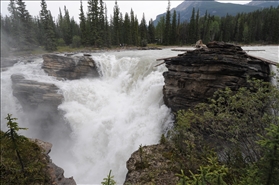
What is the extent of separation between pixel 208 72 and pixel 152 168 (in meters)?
6.12

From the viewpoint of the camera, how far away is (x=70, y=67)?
22438 mm

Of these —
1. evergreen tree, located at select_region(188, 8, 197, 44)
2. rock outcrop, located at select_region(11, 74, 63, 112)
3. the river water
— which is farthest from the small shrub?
evergreen tree, located at select_region(188, 8, 197, 44)

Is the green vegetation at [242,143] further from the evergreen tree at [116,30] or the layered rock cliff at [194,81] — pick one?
the evergreen tree at [116,30]

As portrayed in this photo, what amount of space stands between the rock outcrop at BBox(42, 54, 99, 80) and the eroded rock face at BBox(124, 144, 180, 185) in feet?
53.0

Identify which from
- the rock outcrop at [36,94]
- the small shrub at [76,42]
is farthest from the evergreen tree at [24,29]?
the rock outcrop at [36,94]

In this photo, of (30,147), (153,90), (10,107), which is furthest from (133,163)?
(10,107)

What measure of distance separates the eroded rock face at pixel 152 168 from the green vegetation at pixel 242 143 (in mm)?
605

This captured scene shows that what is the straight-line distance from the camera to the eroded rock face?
7.24m

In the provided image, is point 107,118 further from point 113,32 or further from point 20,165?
point 113,32

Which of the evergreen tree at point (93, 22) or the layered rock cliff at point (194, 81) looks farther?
the evergreen tree at point (93, 22)

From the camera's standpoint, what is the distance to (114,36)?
5638 cm

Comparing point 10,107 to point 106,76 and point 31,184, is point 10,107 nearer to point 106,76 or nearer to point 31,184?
point 106,76

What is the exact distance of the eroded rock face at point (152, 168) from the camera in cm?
724

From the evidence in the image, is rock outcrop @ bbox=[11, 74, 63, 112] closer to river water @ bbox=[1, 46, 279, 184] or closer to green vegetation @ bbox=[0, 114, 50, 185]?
river water @ bbox=[1, 46, 279, 184]
